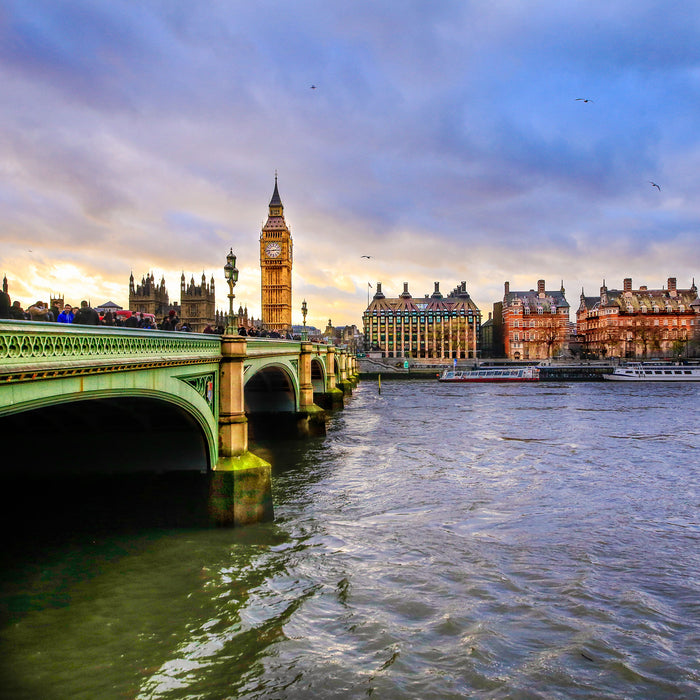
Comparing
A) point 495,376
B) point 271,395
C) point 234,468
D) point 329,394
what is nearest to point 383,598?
point 234,468

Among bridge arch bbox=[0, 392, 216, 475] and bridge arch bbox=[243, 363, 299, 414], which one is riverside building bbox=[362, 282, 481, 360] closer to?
bridge arch bbox=[243, 363, 299, 414]

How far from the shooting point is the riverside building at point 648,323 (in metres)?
123

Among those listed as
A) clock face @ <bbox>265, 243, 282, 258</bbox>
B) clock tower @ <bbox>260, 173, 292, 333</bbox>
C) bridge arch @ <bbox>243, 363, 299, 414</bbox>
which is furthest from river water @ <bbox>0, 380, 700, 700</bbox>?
clock face @ <bbox>265, 243, 282, 258</bbox>

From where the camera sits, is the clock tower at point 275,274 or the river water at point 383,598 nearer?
the river water at point 383,598

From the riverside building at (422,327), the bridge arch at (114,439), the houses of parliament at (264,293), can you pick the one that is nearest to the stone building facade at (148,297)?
the houses of parliament at (264,293)

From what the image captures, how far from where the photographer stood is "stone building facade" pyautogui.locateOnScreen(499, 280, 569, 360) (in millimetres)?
134887

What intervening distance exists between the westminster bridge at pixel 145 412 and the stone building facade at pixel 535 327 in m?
123

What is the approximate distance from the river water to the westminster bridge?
1.68 m

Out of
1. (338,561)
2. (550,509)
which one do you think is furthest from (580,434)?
(338,561)

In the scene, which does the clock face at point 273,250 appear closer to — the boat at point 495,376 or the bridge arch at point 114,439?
the boat at point 495,376

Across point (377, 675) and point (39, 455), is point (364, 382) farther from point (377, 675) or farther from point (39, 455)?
point (377, 675)

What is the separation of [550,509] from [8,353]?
16098mm

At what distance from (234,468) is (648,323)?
128621 mm

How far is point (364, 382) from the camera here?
9612 cm
